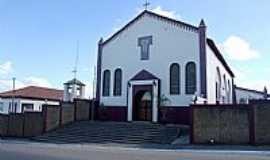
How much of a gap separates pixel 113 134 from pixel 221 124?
8.07m

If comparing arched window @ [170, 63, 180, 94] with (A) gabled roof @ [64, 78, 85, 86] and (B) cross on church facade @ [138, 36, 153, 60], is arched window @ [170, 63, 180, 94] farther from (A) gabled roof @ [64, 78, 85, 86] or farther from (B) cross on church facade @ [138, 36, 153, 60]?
(A) gabled roof @ [64, 78, 85, 86]

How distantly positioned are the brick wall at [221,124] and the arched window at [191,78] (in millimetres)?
6047

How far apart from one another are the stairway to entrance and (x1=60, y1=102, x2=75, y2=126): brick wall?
3.49 ft

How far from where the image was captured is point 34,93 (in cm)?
5022

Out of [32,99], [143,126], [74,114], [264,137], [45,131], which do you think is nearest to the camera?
[264,137]

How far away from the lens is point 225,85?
36938mm

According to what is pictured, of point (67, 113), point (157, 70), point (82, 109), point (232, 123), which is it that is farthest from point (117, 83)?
point (232, 123)

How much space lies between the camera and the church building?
2894 centimetres

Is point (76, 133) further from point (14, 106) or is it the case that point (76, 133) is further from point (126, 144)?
point (14, 106)

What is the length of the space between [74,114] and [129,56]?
293 inches

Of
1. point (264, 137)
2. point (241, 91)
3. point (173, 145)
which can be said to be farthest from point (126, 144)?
point (241, 91)

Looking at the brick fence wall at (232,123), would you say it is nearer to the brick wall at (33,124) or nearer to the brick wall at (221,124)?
the brick wall at (221,124)

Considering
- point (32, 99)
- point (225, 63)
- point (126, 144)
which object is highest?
point (225, 63)

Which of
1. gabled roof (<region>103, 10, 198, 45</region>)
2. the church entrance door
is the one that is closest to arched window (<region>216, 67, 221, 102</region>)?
gabled roof (<region>103, 10, 198, 45</region>)
